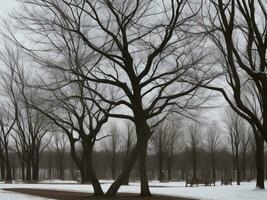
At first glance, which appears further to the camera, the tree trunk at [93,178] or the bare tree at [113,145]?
the bare tree at [113,145]

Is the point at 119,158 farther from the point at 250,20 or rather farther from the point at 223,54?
the point at 250,20

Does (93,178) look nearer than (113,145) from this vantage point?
Yes

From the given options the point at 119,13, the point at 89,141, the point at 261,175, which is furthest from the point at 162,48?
the point at 261,175

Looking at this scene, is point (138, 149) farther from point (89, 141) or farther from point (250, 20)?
point (250, 20)

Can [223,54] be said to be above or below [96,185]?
above

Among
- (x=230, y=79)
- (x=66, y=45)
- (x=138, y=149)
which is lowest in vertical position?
(x=138, y=149)

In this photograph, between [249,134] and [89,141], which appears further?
[249,134]

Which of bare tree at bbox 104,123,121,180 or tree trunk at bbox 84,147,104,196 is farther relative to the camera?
bare tree at bbox 104,123,121,180

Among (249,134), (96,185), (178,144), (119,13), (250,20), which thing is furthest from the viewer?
(178,144)

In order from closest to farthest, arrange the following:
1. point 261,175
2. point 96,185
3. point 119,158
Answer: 1. point 96,185
2. point 261,175
3. point 119,158

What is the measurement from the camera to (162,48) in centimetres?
2330

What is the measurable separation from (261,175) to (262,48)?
12257 millimetres

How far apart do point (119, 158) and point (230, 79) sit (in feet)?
209

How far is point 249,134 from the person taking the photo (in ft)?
216
